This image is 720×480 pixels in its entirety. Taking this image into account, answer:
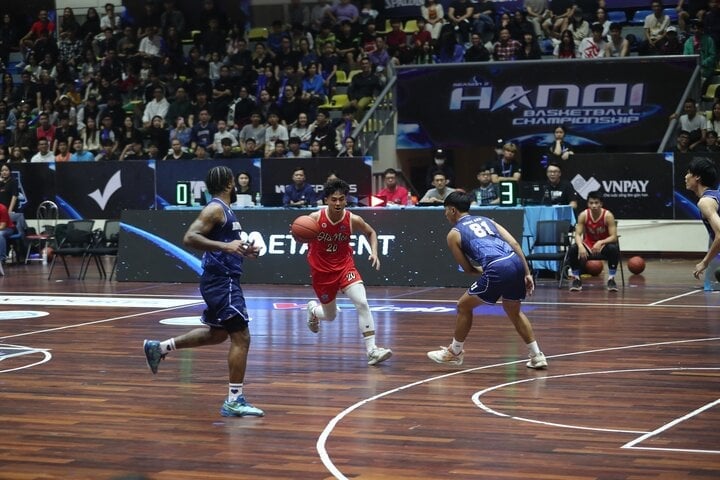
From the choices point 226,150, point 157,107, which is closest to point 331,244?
point 226,150

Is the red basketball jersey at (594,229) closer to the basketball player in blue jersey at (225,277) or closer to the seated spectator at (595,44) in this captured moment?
the seated spectator at (595,44)

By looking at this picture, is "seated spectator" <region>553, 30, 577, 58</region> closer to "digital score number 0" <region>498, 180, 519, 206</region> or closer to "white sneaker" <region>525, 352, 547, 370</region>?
"digital score number 0" <region>498, 180, 519, 206</region>

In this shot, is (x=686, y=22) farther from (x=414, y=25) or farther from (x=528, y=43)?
(x=414, y=25)

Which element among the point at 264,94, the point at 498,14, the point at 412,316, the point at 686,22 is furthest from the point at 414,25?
the point at 412,316

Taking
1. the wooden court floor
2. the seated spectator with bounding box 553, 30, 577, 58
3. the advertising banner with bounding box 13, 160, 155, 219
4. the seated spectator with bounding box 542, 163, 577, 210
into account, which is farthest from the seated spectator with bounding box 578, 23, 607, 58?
the wooden court floor

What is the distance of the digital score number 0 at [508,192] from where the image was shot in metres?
17.1

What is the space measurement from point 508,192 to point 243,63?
1029 centimetres

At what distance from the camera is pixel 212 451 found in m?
7.09

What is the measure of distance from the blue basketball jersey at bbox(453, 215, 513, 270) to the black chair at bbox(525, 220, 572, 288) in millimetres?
6569

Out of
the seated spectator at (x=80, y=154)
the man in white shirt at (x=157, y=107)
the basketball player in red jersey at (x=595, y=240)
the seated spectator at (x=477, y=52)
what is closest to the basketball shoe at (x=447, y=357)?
the basketball player in red jersey at (x=595, y=240)

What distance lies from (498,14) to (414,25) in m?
2.01

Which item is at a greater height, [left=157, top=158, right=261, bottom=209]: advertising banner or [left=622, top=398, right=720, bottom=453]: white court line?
[left=157, top=158, right=261, bottom=209]: advertising banner

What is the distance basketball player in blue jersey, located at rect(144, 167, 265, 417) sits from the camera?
8055mm

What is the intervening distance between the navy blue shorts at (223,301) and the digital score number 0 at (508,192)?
30.8 ft
